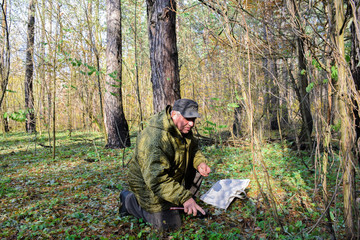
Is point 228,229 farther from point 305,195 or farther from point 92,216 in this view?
point 92,216

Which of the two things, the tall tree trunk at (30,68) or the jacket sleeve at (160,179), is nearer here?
the jacket sleeve at (160,179)

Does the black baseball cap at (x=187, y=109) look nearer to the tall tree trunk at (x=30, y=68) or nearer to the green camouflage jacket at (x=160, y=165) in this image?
the green camouflage jacket at (x=160, y=165)

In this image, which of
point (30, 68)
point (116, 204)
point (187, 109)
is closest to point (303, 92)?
point (187, 109)

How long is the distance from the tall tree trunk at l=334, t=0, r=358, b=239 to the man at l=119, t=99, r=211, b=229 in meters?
1.24

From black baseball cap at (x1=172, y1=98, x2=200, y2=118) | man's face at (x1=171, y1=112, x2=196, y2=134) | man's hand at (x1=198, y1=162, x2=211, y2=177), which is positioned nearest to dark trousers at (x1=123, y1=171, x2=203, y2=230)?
man's hand at (x1=198, y1=162, x2=211, y2=177)

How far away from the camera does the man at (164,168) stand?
2.51 metres

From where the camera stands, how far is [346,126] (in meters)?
1.81

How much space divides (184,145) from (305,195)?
189cm

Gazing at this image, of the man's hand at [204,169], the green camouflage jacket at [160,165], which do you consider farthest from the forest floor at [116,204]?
the man's hand at [204,169]

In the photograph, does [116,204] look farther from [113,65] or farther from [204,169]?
[113,65]

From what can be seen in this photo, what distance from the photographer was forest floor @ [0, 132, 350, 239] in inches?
103

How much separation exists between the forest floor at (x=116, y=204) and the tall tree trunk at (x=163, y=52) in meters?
1.70

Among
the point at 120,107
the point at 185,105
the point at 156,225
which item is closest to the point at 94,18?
the point at 120,107

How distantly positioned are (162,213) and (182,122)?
1014 mm
